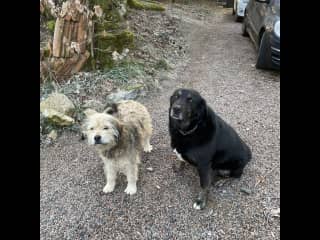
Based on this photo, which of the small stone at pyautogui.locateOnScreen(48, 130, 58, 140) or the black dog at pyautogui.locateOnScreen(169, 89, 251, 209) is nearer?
the black dog at pyautogui.locateOnScreen(169, 89, 251, 209)

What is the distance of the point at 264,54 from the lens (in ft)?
24.2

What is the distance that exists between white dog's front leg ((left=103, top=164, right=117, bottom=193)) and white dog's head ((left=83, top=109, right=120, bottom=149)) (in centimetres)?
47

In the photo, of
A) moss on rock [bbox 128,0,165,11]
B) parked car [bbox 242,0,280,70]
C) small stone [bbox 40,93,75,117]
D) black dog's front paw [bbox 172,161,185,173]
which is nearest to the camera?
black dog's front paw [bbox 172,161,185,173]

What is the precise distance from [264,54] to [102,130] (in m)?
5.45

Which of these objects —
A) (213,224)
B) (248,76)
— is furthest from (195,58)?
(213,224)

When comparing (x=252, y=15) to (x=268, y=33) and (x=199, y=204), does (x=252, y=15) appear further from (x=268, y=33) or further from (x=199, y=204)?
(x=199, y=204)

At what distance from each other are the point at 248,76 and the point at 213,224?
5.09 metres

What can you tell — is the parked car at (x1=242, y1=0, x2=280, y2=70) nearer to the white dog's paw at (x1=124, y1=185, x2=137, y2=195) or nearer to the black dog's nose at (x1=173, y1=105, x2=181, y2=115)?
the black dog's nose at (x1=173, y1=105, x2=181, y2=115)

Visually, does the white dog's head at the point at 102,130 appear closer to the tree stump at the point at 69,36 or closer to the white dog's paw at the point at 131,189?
the white dog's paw at the point at 131,189

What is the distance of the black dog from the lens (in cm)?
323

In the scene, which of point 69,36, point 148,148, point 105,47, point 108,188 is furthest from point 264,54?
point 108,188

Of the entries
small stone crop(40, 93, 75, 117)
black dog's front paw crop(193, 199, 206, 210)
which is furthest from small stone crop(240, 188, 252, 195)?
small stone crop(40, 93, 75, 117)

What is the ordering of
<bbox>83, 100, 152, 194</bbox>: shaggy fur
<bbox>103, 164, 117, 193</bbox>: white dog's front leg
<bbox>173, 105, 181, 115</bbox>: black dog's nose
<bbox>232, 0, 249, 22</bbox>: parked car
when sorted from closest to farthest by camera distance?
1. <bbox>173, 105, 181, 115</bbox>: black dog's nose
2. <bbox>83, 100, 152, 194</bbox>: shaggy fur
3. <bbox>103, 164, 117, 193</bbox>: white dog's front leg
4. <bbox>232, 0, 249, 22</bbox>: parked car
